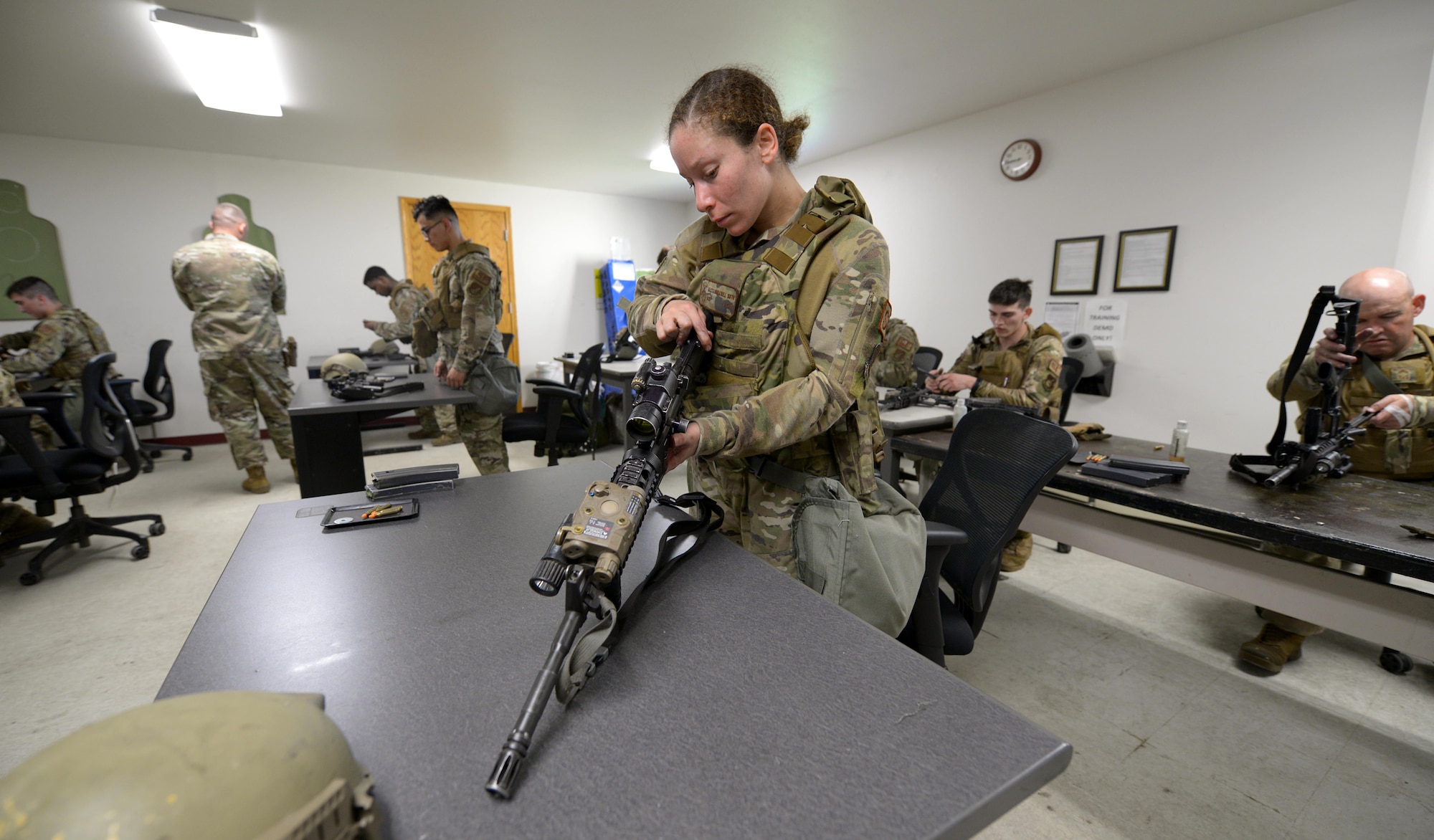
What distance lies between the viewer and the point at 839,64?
3.39 meters

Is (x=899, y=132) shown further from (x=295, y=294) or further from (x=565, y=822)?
(x=295, y=294)

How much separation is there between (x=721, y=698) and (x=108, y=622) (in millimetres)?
2963

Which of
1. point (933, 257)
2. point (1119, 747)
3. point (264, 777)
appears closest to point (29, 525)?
point (264, 777)

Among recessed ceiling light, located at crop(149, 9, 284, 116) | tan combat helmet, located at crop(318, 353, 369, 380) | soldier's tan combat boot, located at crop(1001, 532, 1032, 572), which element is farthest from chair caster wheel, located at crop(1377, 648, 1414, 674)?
recessed ceiling light, located at crop(149, 9, 284, 116)

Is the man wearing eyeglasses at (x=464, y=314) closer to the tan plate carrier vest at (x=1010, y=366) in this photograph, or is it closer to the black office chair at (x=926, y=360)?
A: the tan plate carrier vest at (x=1010, y=366)

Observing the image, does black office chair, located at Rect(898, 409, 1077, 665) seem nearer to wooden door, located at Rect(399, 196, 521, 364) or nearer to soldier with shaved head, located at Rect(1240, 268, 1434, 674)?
soldier with shaved head, located at Rect(1240, 268, 1434, 674)

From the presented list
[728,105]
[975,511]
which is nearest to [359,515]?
[728,105]

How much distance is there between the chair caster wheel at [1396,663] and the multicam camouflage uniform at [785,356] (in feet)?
7.64

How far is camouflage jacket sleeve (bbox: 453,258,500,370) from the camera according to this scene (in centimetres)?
278

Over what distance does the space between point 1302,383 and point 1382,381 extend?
A: 238mm

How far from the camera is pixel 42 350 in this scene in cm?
364

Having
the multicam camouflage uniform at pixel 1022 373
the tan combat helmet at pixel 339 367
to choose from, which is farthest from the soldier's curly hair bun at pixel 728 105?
the tan combat helmet at pixel 339 367

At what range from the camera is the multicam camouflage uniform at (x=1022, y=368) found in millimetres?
2842

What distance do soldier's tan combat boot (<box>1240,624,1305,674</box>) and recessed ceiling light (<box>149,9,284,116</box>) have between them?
5.15 metres
